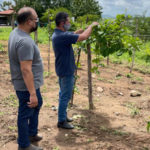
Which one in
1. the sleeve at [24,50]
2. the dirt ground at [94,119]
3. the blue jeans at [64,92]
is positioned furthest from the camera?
the blue jeans at [64,92]

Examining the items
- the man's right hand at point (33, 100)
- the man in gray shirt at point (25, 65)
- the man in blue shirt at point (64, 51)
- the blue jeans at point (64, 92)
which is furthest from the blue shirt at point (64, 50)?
the man's right hand at point (33, 100)

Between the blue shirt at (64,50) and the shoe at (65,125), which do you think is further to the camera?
the shoe at (65,125)

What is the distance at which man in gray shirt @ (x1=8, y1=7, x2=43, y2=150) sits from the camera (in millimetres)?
2414

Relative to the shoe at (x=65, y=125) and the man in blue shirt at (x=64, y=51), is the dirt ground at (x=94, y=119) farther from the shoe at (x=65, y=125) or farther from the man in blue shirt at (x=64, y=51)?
the man in blue shirt at (x=64, y=51)

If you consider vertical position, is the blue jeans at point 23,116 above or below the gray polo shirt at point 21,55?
Answer: below

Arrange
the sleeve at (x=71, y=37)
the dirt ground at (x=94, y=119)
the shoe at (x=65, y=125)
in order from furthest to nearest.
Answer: the shoe at (x=65, y=125) < the dirt ground at (x=94, y=119) < the sleeve at (x=71, y=37)

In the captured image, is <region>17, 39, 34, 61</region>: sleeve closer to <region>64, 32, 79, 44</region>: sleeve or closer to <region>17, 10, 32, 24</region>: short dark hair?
<region>17, 10, 32, 24</region>: short dark hair

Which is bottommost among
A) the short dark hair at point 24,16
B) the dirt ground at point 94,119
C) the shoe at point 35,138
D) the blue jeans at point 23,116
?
the dirt ground at point 94,119

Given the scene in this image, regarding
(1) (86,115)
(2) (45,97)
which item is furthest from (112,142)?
(2) (45,97)

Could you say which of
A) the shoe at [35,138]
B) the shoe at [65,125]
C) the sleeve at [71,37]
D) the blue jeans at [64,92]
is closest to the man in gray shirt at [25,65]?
the shoe at [35,138]

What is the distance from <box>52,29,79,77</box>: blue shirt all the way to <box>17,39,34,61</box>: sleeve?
0.87 m

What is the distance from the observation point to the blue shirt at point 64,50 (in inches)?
126

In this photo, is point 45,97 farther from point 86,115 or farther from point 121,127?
point 121,127

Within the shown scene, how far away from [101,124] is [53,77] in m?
3.44
